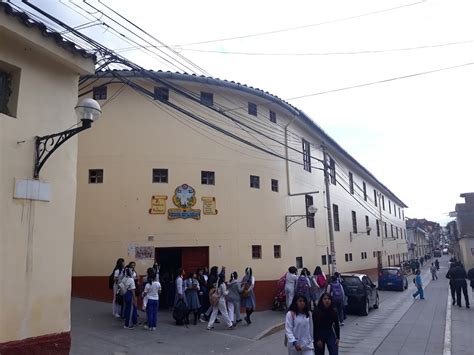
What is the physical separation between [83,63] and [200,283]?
746 cm

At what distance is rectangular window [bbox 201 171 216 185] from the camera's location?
14898 mm

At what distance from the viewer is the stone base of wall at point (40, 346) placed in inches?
231

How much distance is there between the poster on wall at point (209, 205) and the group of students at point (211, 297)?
2.35 meters

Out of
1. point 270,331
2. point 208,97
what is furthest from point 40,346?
point 208,97

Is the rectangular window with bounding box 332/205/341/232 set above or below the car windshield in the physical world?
above

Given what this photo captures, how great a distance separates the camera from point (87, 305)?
493 inches

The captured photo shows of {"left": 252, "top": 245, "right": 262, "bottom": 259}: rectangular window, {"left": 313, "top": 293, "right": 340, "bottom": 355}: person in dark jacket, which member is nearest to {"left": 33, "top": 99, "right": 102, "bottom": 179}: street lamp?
{"left": 313, "top": 293, "right": 340, "bottom": 355}: person in dark jacket

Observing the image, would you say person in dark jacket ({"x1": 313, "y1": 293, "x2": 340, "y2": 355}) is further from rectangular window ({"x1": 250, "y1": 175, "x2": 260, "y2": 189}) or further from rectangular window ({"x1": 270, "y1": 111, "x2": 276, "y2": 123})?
rectangular window ({"x1": 270, "y1": 111, "x2": 276, "y2": 123})

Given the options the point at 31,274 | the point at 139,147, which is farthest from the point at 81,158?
the point at 31,274

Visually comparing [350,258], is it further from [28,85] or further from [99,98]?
[28,85]

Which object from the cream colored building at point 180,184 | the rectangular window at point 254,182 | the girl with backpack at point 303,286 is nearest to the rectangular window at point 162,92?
the cream colored building at point 180,184

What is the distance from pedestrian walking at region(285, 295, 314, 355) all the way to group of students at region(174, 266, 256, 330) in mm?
5655

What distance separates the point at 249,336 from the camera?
10766 millimetres

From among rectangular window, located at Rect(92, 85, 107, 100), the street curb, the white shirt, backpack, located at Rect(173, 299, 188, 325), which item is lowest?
the street curb
